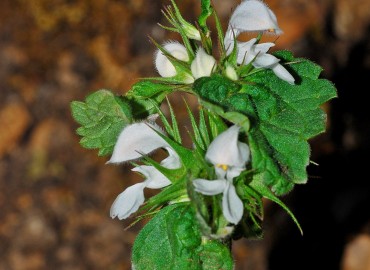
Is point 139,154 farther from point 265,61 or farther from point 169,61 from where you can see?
point 265,61

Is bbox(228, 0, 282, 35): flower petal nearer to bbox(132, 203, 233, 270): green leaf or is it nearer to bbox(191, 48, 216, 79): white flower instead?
bbox(191, 48, 216, 79): white flower

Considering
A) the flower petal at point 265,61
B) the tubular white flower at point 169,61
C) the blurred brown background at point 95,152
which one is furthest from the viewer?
the blurred brown background at point 95,152

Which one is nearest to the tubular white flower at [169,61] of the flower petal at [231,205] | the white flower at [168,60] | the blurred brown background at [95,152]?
the white flower at [168,60]

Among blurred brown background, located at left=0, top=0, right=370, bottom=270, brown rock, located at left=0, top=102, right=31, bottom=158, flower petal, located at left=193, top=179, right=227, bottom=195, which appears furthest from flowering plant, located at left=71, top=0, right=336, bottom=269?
brown rock, located at left=0, top=102, right=31, bottom=158

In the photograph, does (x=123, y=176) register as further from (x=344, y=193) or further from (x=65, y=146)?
(x=344, y=193)

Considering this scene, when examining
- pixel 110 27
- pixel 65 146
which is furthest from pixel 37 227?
pixel 110 27

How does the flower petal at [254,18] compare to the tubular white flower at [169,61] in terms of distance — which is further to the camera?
the tubular white flower at [169,61]

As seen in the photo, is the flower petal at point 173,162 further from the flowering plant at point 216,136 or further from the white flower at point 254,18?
the white flower at point 254,18

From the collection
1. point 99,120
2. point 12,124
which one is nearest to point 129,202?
point 99,120
